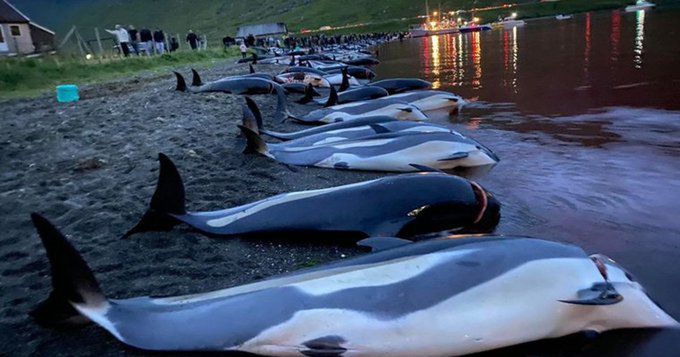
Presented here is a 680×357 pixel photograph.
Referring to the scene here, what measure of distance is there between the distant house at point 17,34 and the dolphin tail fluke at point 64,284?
195 feet

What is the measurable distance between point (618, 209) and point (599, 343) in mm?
2656

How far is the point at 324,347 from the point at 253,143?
17.4 feet

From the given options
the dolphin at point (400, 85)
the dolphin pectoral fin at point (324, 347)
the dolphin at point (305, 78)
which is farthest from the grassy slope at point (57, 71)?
the dolphin pectoral fin at point (324, 347)

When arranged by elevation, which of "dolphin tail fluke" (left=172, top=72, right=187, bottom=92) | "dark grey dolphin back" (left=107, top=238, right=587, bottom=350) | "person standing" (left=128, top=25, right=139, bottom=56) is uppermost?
"person standing" (left=128, top=25, right=139, bottom=56)

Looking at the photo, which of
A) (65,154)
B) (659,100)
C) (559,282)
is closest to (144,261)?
(559,282)

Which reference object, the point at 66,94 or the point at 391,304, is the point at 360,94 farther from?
the point at 391,304

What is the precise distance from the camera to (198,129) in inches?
399

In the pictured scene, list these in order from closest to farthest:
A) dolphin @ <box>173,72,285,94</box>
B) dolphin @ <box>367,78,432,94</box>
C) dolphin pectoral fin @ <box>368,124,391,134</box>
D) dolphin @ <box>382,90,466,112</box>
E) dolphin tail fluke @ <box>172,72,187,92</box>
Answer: dolphin pectoral fin @ <box>368,124,391,134</box>
dolphin @ <box>382,90,466,112</box>
dolphin @ <box>367,78,432,94</box>
dolphin tail fluke @ <box>172,72,187,92</box>
dolphin @ <box>173,72,285,94</box>

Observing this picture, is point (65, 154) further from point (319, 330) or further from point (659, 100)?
point (659, 100)

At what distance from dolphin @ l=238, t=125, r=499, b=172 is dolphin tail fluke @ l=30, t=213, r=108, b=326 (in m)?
4.62

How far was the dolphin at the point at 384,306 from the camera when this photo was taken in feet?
10.5

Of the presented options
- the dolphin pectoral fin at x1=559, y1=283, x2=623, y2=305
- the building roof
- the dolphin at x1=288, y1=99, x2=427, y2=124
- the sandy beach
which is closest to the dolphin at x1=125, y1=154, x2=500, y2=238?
the sandy beach

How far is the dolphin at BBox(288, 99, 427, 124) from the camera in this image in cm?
1174

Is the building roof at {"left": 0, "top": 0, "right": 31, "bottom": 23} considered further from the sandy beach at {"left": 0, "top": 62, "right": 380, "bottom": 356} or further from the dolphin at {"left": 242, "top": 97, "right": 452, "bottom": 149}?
the dolphin at {"left": 242, "top": 97, "right": 452, "bottom": 149}
